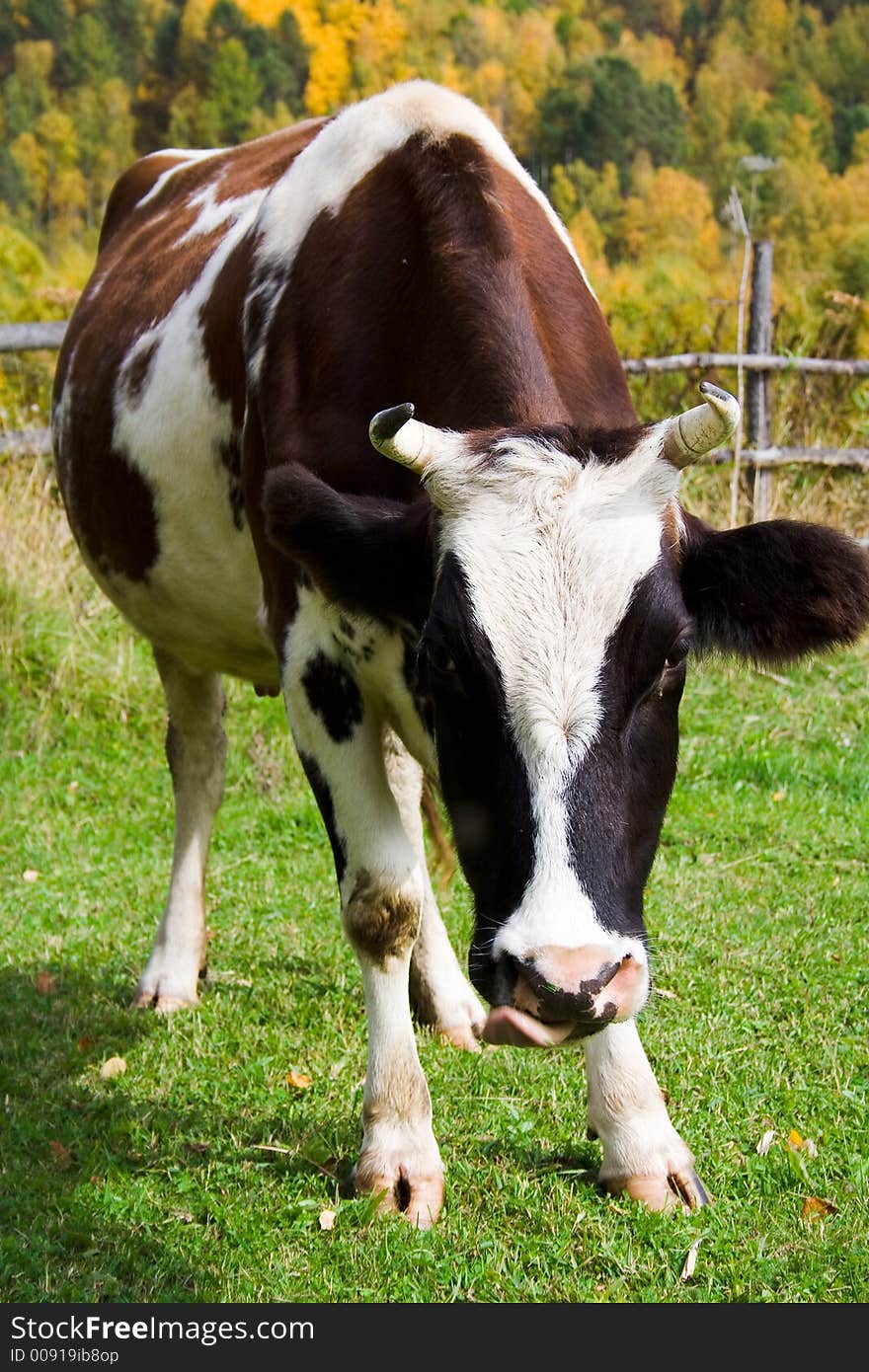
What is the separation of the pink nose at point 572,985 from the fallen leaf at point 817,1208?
3.28 ft

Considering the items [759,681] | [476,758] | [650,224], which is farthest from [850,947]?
[650,224]

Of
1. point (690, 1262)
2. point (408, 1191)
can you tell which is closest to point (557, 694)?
point (690, 1262)

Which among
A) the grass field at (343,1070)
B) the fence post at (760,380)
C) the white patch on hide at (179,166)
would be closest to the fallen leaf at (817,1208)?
the grass field at (343,1070)

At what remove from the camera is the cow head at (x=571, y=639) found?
254 centimetres

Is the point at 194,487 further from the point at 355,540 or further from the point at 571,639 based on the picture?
the point at 571,639

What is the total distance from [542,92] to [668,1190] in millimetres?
38684

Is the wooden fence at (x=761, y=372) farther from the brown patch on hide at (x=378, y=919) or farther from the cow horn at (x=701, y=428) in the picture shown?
the cow horn at (x=701, y=428)

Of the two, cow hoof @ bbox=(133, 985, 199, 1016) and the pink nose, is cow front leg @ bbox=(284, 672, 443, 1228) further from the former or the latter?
cow hoof @ bbox=(133, 985, 199, 1016)

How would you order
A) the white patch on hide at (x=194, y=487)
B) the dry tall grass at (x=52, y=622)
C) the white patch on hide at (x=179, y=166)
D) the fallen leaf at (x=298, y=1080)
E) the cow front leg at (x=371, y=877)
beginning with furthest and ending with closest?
the dry tall grass at (x=52, y=622), the white patch on hide at (x=179, y=166), the white patch on hide at (x=194, y=487), the fallen leaf at (x=298, y=1080), the cow front leg at (x=371, y=877)

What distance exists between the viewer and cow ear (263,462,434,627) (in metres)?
3.02

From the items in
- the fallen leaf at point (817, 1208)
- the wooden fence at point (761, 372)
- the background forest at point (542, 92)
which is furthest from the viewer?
the background forest at point (542, 92)

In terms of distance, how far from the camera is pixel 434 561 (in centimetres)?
296

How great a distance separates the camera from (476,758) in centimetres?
280

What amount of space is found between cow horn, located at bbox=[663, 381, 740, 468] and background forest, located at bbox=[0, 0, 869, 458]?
2689 centimetres
